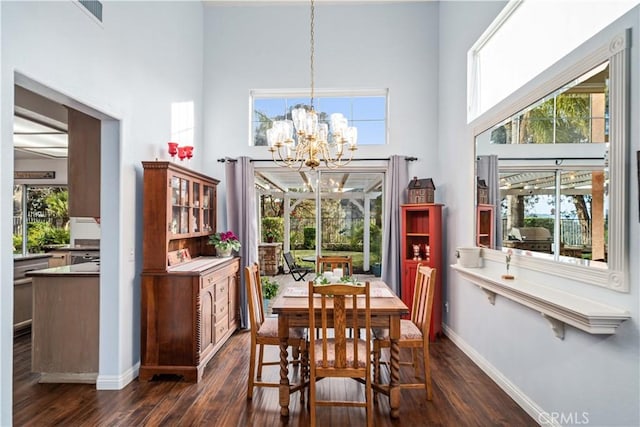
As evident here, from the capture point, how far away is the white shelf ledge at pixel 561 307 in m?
1.83

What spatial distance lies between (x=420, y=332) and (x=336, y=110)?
135 inches

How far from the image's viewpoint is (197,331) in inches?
131

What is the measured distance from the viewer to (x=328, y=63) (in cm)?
509

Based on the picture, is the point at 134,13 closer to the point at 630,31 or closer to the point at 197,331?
the point at 197,331

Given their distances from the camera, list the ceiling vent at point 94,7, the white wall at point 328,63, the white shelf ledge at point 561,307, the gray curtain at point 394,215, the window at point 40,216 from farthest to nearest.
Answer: the window at point 40,216, the white wall at point 328,63, the gray curtain at point 394,215, the ceiling vent at point 94,7, the white shelf ledge at point 561,307

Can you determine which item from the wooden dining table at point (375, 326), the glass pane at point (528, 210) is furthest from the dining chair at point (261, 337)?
the glass pane at point (528, 210)

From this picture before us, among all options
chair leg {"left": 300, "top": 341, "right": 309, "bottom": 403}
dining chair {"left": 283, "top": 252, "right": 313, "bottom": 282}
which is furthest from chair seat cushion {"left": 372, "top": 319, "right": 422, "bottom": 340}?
dining chair {"left": 283, "top": 252, "right": 313, "bottom": 282}

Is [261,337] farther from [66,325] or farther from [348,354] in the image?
[66,325]

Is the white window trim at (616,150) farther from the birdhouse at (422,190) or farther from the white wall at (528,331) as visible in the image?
the birdhouse at (422,190)

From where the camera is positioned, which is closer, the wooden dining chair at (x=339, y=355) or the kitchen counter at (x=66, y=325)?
→ the wooden dining chair at (x=339, y=355)

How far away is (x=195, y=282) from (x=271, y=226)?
7.39 feet

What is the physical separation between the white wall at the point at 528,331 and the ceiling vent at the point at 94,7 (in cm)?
348

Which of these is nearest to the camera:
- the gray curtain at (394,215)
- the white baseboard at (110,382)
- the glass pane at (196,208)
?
the white baseboard at (110,382)

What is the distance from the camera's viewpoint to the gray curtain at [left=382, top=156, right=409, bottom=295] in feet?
16.1
